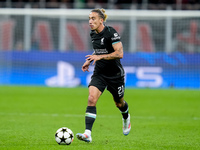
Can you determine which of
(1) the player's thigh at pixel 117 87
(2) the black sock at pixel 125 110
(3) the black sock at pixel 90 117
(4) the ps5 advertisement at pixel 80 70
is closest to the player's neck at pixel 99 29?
(1) the player's thigh at pixel 117 87

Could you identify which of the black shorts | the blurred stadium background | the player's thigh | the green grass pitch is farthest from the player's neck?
the blurred stadium background

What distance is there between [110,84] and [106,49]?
2.25 feet

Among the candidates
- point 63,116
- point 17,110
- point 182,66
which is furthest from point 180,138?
point 182,66

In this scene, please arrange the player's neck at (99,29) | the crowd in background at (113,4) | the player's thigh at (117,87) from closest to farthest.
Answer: the player's neck at (99,29), the player's thigh at (117,87), the crowd in background at (113,4)

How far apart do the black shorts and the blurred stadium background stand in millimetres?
14026

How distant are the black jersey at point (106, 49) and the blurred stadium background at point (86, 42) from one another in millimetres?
14208

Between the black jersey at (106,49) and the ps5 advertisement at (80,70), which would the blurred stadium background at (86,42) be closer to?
the ps5 advertisement at (80,70)

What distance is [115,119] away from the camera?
12.0 meters

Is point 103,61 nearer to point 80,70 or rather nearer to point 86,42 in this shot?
point 80,70

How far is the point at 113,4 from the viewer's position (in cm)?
2667

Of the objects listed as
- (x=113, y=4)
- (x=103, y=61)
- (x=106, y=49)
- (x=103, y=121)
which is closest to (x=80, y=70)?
(x=113, y=4)

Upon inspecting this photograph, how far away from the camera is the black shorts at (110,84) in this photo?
8234 millimetres

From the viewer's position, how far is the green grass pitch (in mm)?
7691

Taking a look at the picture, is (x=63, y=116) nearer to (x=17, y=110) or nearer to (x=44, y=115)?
(x=44, y=115)
